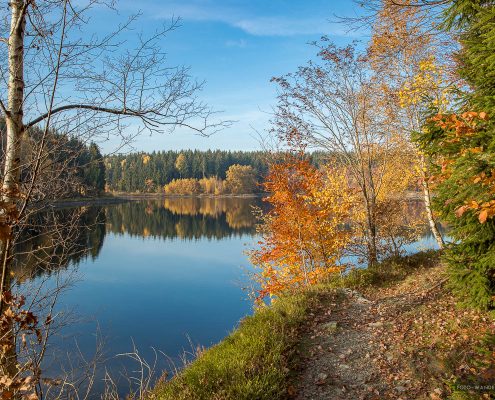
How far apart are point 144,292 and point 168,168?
3842 inches

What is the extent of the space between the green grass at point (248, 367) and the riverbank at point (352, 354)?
15mm

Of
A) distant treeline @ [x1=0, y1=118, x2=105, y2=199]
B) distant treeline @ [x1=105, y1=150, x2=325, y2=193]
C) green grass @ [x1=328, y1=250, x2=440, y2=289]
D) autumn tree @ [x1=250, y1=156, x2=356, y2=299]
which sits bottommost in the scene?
green grass @ [x1=328, y1=250, x2=440, y2=289]

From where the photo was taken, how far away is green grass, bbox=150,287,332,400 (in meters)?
4.52

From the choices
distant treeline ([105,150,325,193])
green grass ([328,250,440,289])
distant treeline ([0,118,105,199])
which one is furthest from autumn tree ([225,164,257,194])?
distant treeline ([0,118,105,199])

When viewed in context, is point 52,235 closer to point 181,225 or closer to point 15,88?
point 15,88

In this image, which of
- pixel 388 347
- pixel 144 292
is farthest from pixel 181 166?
pixel 388 347

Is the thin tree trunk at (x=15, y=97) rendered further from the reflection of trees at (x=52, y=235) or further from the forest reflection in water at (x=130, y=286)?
the forest reflection in water at (x=130, y=286)

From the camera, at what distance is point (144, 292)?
826 inches

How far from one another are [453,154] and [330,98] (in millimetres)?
6680

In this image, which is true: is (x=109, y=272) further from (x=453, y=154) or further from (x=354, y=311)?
(x=453, y=154)

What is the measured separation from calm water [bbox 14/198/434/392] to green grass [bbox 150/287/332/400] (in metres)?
1.61

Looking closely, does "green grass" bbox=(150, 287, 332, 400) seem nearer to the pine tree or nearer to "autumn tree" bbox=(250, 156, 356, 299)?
the pine tree

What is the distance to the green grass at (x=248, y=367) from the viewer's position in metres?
4.52

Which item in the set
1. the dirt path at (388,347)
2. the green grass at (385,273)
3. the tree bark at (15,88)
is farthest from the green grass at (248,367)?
the tree bark at (15,88)
